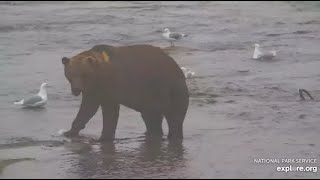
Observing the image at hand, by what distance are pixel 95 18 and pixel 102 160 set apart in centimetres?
2384

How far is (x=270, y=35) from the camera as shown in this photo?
2692cm

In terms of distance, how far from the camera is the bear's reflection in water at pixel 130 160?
30.2 feet

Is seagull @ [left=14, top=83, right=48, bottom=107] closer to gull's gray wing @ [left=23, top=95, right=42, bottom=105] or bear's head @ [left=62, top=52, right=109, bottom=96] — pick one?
gull's gray wing @ [left=23, top=95, right=42, bottom=105]

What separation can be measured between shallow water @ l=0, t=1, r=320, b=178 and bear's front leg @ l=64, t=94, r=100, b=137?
17cm

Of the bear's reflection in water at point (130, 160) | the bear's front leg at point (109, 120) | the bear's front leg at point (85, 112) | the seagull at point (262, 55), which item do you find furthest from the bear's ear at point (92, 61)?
the seagull at point (262, 55)

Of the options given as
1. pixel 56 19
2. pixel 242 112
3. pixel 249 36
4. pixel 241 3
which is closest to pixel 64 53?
pixel 249 36

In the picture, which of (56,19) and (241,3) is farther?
(241,3)

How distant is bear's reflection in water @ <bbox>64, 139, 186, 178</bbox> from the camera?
921 centimetres

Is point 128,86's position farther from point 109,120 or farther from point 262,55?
point 262,55

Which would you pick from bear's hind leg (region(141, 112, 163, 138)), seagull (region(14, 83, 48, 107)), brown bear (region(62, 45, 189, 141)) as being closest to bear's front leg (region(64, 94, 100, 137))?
brown bear (region(62, 45, 189, 141))

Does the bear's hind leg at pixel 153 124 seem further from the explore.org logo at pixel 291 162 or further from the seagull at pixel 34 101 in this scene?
the seagull at pixel 34 101

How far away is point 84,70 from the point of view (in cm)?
1051

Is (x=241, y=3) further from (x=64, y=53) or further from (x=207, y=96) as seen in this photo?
(x=207, y=96)

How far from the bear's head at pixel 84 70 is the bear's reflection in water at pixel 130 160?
742mm
